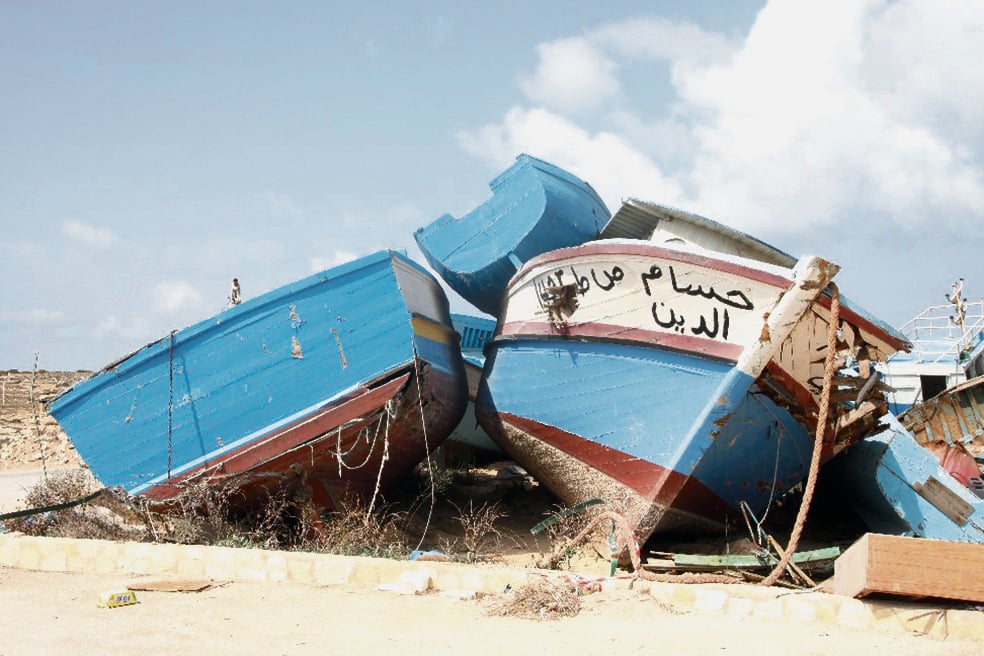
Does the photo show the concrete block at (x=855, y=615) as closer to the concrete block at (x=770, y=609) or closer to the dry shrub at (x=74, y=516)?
the concrete block at (x=770, y=609)

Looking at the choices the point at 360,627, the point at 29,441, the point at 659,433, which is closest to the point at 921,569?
the point at 659,433

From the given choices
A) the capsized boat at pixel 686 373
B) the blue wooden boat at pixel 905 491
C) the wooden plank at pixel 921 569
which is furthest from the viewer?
the blue wooden boat at pixel 905 491

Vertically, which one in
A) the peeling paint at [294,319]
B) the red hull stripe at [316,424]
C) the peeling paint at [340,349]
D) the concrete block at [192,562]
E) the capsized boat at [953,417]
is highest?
the capsized boat at [953,417]

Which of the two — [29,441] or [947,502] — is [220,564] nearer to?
[947,502]

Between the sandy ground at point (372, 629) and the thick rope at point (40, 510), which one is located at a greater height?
the thick rope at point (40, 510)

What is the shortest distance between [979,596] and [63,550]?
238 inches

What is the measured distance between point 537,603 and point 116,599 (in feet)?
8.24

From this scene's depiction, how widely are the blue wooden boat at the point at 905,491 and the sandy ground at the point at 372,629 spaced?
289 cm

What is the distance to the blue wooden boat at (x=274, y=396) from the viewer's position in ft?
22.7

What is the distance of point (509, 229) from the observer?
28.8 feet

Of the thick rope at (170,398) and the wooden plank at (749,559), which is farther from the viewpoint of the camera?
the thick rope at (170,398)

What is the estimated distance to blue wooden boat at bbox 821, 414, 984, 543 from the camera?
6.40 m

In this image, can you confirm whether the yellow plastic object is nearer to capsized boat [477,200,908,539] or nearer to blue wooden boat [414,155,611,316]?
capsized boat [477,200,908,539]

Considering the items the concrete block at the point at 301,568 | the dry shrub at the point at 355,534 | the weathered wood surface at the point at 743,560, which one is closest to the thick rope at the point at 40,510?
the dry shrub at the point at 355,534
